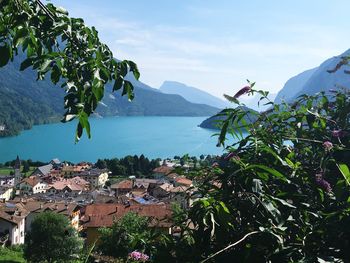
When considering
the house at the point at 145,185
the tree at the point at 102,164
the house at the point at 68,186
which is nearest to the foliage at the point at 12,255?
the house at the point at 145,185

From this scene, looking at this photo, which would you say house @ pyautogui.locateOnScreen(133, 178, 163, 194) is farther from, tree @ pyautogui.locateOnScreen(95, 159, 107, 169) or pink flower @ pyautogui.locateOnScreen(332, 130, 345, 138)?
pink flower @ pyautogui.locateOnScreen(332, 130, 345, 138)

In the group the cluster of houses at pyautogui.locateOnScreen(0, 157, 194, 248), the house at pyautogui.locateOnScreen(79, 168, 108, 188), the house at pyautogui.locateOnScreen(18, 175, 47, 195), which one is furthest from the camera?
the house at pyautogui.locateOnScreen(79, 168, 108, 188)

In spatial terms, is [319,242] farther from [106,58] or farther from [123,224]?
[123,224]

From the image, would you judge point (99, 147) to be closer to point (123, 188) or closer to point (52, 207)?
point (123, 188)

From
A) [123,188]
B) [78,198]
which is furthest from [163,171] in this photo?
[123,188]

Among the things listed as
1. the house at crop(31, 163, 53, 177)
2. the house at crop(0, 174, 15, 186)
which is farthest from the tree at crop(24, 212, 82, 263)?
the house at crop(31, 163, 53, 177)

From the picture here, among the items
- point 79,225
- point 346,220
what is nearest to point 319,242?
point 346,220

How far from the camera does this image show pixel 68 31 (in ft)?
4.30

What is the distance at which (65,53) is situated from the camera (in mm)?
1239

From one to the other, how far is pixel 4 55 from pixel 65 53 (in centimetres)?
27

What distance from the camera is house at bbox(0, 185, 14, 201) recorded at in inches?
2039

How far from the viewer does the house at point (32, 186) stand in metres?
57.2

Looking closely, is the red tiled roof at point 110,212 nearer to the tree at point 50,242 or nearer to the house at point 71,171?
the tree at point 50,242

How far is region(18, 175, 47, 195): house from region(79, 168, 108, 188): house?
21.7 feet
